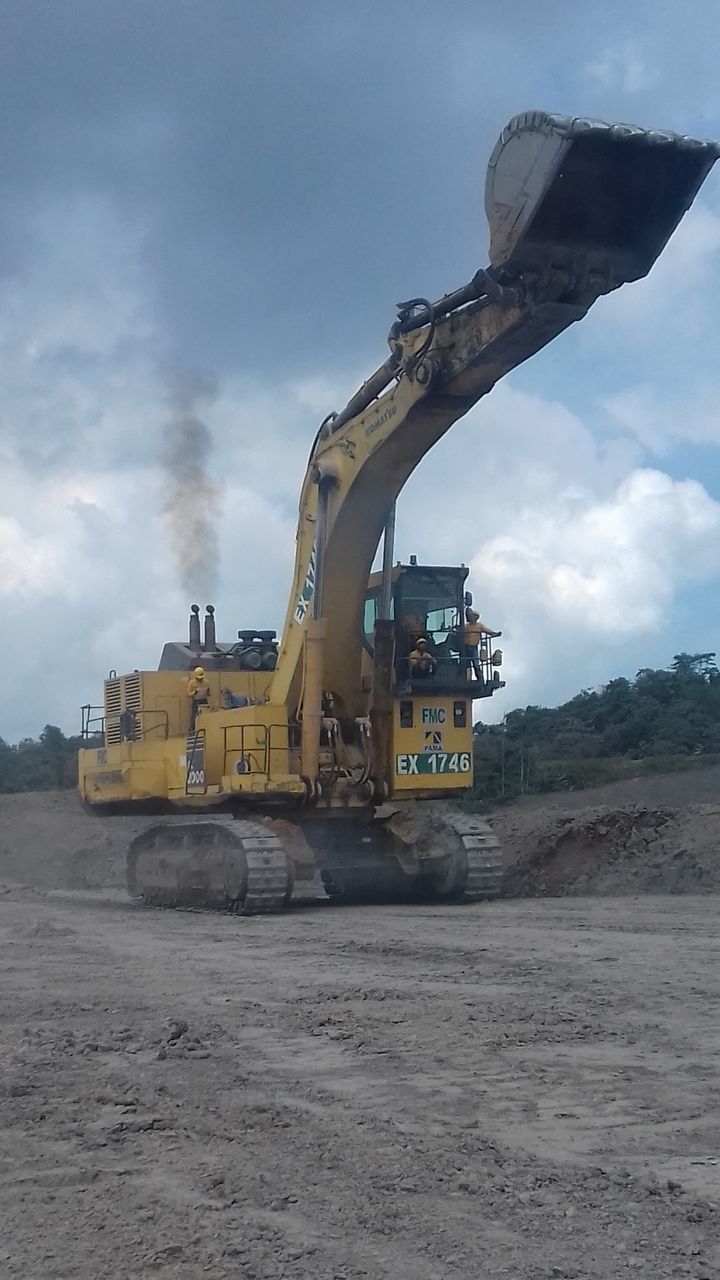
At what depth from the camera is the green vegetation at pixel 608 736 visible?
3400 cm

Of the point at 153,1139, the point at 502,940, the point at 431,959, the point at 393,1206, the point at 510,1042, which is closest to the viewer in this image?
the point at 393,1206

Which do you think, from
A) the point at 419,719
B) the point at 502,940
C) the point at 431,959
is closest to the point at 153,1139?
the point at 431,959

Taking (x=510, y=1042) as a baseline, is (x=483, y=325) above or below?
above

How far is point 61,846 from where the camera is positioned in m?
30.2

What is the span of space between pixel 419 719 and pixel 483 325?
4783mm

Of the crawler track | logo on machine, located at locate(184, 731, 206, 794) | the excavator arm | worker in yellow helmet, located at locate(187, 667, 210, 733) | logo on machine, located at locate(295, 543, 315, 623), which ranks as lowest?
the crawler track

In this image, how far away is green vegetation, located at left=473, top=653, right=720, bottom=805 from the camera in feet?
112

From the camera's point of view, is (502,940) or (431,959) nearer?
(431,959)

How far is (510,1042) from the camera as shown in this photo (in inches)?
277

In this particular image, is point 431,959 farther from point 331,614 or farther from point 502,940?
point 331,614

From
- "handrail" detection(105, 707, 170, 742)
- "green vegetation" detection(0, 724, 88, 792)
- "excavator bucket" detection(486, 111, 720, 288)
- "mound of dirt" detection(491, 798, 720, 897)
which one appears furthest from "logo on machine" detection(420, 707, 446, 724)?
"green vegetation" detection(0, 724, 88, 792)

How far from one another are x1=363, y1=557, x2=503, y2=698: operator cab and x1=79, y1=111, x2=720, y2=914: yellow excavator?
17 mm

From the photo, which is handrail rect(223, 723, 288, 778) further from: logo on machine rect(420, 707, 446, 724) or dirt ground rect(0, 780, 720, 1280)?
dirt ground rect(0, 780, 720, 1280)

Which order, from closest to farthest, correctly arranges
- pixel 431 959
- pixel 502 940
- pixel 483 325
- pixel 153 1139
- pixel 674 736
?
pixel 153 1139 → pixel 431 959 → pixel 502 940 → pixel 483 325 → pixel 674 736
